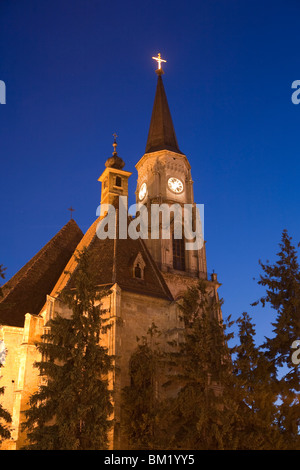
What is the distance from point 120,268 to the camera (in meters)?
25.9

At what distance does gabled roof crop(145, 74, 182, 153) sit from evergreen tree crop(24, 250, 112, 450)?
81.7 ft

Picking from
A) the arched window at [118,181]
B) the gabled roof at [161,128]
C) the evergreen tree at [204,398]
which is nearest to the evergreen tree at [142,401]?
the evergreen tree at [204,398]

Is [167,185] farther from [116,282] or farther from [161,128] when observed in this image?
[116,282]

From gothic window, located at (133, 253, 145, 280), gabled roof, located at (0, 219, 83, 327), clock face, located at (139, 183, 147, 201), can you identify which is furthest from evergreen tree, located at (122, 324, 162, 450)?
clock face, located at (139, 183, 147, 201)

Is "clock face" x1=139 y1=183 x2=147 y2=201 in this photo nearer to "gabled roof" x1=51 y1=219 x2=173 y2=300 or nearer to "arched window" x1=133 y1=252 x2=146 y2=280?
"gabled roof" x1=51 y1=219 x2=173 y2=300

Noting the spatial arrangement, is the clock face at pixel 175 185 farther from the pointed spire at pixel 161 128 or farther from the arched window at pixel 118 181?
the arched window at pixel 118 181

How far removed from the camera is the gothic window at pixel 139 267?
26.1 meters

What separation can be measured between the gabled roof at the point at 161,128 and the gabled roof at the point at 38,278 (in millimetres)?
11693

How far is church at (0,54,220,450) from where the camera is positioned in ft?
72.8

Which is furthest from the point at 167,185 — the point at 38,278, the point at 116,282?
the point at 116,282

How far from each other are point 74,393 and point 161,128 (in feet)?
98.6

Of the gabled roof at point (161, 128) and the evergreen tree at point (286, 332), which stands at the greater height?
the gabled roof at point (161, 128)
